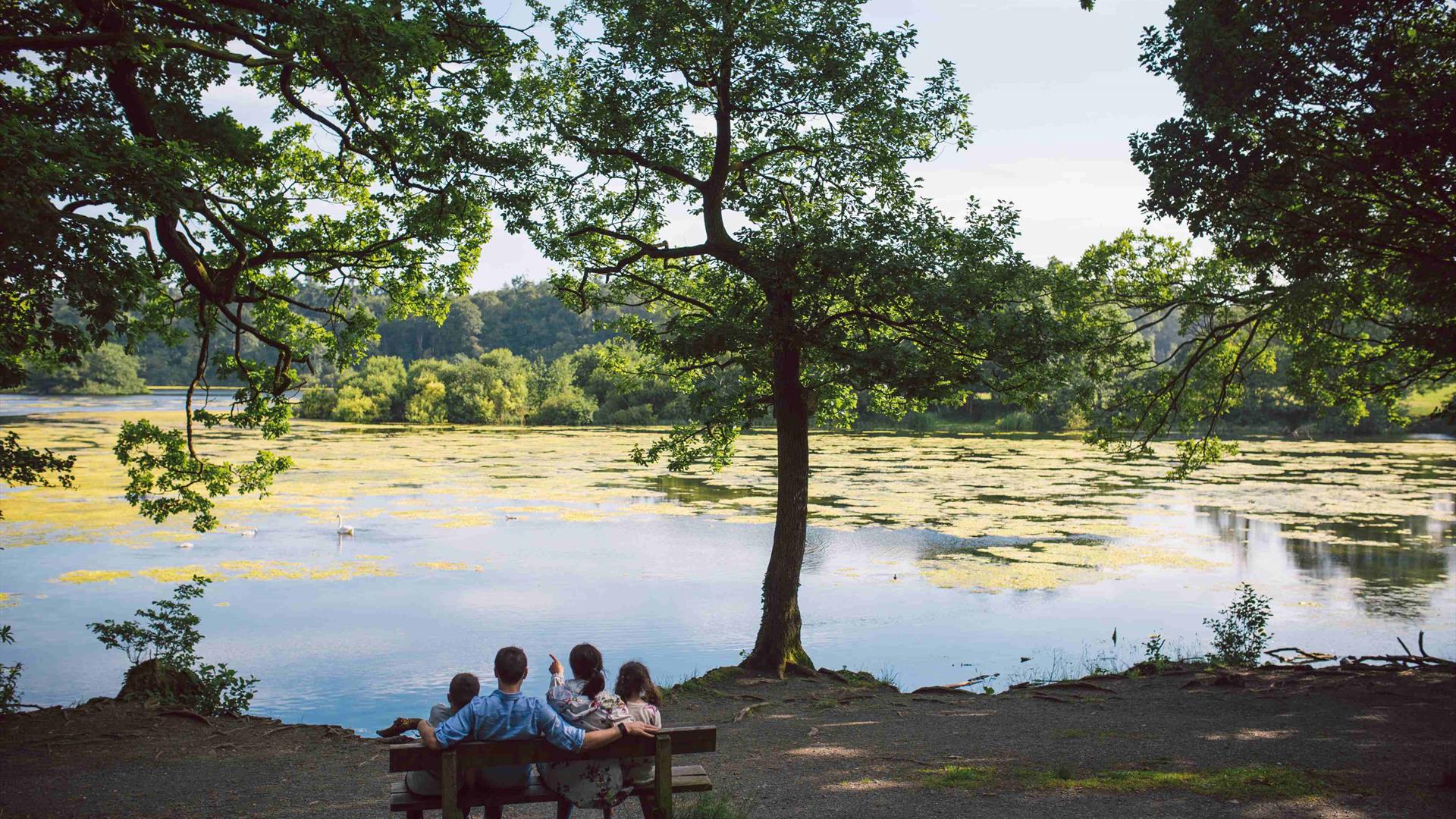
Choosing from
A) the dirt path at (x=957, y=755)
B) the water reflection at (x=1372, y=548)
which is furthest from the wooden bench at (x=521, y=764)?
the water reflection at (x=1372, y=548)

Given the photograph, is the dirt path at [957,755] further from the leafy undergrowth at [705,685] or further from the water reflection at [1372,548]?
the water reflection at [1372,548]

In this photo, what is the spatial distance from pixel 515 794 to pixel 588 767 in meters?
0.32

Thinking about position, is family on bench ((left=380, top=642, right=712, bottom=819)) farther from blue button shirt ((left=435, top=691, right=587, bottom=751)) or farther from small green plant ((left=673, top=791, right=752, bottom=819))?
small green plant ((left=673, top=791, right=752, bottom=819))

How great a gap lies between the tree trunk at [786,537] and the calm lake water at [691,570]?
1.39m

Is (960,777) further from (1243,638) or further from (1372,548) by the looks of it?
(1372,548)

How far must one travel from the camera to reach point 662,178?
37.8 ft

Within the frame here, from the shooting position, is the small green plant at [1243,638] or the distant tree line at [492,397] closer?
the small green plant at [1243,638]

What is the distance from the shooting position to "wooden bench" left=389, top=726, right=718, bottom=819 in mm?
3955

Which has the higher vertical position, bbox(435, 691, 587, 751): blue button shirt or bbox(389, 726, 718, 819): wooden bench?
bbox(435, 691, 587, 751): blue button shirt

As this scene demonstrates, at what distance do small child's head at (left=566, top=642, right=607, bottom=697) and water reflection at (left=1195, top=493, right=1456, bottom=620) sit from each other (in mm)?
12407

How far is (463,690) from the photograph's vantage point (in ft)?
13.4

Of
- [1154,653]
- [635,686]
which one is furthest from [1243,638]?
[635,686]

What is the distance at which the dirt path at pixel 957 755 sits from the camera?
5250 mm

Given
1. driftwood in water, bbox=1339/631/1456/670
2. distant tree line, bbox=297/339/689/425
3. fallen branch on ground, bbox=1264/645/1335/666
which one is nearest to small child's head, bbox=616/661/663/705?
driftwood in water, bbox=1339/631/1456/670
